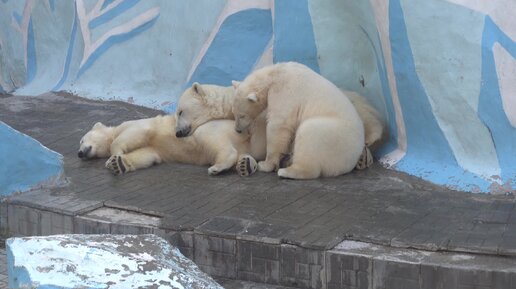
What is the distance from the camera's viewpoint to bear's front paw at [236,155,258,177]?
6.62m

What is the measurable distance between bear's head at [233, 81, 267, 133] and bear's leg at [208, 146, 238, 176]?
0.73 feet

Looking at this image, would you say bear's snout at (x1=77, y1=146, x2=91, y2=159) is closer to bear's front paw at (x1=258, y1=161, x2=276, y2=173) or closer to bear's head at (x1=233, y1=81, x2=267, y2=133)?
bear's head at (x1=233, y1=81, x2=267, y2=133)

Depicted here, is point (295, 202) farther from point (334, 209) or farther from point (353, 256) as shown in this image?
point (353, 256)

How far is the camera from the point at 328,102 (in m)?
6.52

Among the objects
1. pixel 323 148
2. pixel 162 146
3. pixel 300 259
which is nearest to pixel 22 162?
pixel 162 146

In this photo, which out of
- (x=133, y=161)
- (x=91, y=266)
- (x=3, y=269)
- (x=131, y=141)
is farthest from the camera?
(x=131, y=141)

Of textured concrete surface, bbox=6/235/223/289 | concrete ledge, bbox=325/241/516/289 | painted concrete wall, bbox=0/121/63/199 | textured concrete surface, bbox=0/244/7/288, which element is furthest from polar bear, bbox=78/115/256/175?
textured concrete surface, bbox=6/235/223/289

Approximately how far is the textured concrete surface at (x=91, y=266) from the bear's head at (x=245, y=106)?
2.84 m

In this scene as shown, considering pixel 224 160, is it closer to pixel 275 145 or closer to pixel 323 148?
pixel 275 145

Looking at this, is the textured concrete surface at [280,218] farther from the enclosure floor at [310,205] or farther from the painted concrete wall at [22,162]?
the painted concrete wall at [22,162]

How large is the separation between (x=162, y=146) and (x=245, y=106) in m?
0.85

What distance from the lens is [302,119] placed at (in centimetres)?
655

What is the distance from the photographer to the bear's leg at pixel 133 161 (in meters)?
6.89

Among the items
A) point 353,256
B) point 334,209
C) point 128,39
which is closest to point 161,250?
point 353,256
